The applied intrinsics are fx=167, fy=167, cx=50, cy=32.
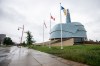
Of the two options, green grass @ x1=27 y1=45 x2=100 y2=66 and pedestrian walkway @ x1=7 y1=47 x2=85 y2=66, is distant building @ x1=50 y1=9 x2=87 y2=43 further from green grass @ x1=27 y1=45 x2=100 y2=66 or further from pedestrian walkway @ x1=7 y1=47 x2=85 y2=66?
pedestrian walkway @ x1=7 y1=47 x2=85 y2=66

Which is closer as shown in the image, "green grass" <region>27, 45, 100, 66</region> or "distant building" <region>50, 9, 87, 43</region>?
"green grass" <region>27, 45, 100, 66</region>

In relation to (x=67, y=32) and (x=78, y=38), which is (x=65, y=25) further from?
(x=78, y=38)

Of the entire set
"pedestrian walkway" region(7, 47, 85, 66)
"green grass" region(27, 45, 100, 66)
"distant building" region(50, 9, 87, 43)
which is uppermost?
"distant building" region(50, 9, 87, 43)

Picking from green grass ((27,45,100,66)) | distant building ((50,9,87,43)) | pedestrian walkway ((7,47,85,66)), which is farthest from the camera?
distant building ((50,9,87,43))

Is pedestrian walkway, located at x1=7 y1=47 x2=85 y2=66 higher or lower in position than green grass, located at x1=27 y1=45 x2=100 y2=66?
lower

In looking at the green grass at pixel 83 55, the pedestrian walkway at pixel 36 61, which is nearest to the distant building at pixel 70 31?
the green grass at pixel 83 55

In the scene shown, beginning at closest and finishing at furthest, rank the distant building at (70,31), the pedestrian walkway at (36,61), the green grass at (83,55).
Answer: the green grass at (83,55) → the pedestrian walkway at (36,61) → the distant building at (70,31)

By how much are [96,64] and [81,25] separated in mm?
141759

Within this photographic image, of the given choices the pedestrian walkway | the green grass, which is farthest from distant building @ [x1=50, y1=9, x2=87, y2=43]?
the pedestrian walkway

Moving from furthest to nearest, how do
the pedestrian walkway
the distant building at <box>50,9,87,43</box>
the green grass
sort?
the distant building at <box>50,9,87,43</box> → the pedestrian walkway → the green grass

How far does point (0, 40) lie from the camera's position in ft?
491

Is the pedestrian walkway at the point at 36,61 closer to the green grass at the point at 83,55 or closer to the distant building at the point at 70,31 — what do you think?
the green grass at the point at 83,55

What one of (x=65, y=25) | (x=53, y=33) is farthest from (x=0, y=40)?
(x=65, y=25)

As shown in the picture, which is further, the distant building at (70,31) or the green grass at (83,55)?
the distant building at (70,31)
